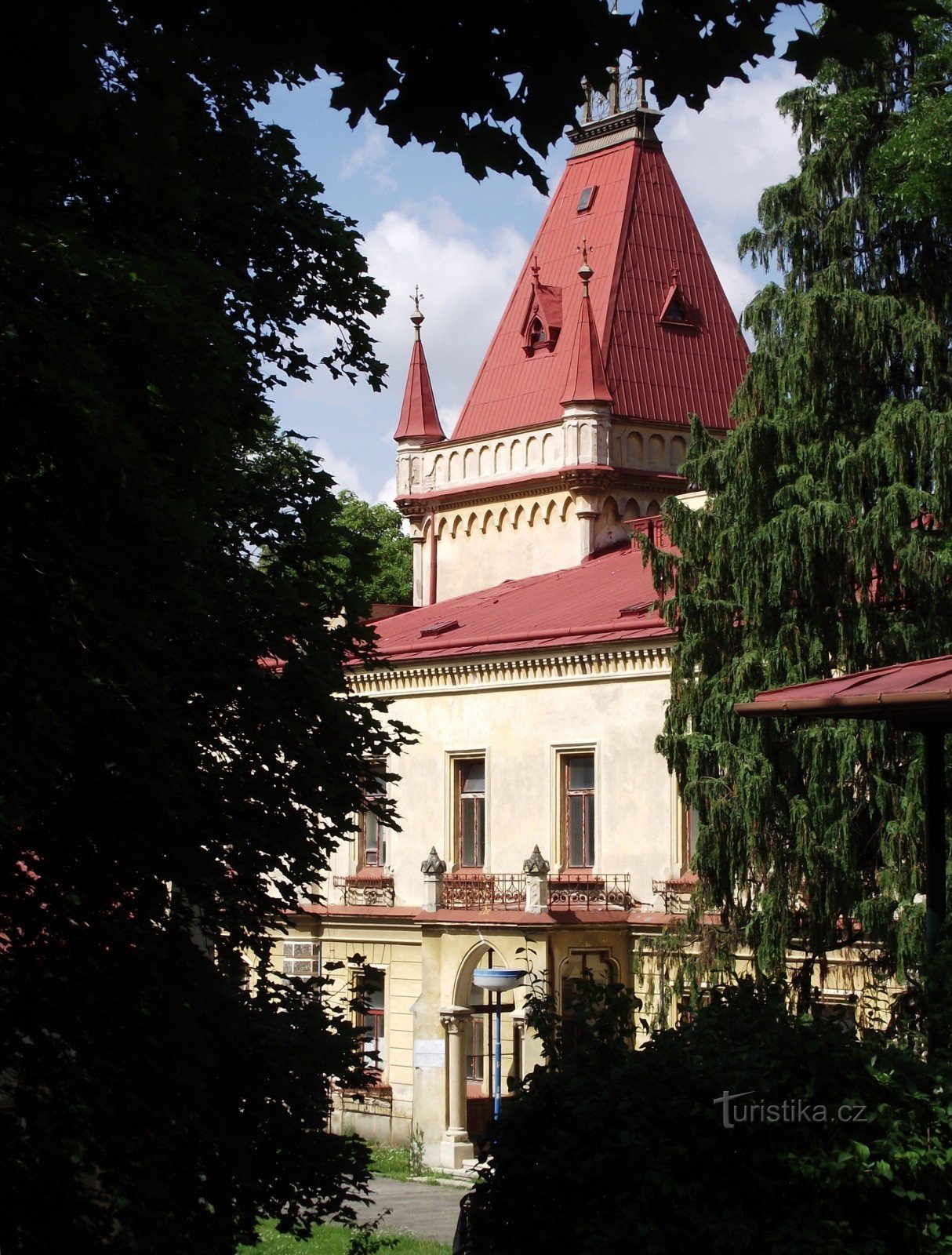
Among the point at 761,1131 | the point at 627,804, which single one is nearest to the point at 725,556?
the point at 627,804

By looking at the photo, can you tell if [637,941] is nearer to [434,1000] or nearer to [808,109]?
[434,1000]

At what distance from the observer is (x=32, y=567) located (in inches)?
463

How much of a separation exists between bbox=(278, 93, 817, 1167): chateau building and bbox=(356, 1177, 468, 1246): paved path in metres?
1.31

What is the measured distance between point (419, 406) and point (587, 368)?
6.71m

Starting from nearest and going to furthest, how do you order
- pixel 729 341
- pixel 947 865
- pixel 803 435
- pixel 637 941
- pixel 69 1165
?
pixel 69 1165
pixel 947 865
pixel 803 435
pixel 637 941
pixel 729 341

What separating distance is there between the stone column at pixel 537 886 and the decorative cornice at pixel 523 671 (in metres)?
3.42

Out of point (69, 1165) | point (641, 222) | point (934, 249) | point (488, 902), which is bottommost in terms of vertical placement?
point (69, 1165)

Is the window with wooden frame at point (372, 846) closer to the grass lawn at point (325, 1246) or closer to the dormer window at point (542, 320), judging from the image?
the grass lawn at point (325, 1246)

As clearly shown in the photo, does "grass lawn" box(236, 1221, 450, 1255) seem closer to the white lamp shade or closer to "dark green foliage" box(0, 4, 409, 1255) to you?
the white lamp shade

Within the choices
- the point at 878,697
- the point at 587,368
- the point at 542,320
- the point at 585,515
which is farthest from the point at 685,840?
the point at 878,697

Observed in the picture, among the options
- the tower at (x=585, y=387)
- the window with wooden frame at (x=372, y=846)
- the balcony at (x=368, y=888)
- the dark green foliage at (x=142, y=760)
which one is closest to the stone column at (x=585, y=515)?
the tower at (x=585, y=387)

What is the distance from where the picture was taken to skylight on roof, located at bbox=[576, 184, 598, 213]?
4962 centimetres

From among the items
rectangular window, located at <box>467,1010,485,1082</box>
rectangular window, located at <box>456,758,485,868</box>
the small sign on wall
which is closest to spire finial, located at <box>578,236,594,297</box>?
rectangular window, located at <box>456,758,485,868</box>

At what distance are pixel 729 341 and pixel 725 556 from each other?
25232mm
